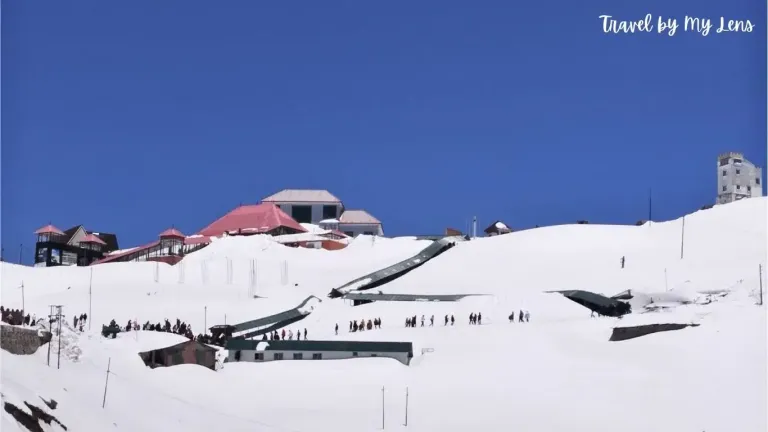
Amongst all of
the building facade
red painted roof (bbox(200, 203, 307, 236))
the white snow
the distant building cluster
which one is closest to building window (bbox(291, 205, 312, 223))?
the distant building cluster

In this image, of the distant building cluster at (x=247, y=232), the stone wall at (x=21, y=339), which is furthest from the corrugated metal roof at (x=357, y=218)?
the stone wall at (x=21, y=339)

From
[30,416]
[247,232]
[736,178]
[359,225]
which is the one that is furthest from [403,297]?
[736,178]

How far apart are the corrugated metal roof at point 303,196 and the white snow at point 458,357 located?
4071 centimetres

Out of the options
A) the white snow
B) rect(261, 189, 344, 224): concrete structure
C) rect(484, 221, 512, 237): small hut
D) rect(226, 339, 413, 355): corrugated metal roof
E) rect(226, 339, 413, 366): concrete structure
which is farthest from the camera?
rect(261, 189, 344, 224): concrete structure

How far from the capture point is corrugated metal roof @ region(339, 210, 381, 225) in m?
95.5

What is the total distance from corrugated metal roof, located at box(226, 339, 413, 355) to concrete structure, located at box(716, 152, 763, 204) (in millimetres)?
67789

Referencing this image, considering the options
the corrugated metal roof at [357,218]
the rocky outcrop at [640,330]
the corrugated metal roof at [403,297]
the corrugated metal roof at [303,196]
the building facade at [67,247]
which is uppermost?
the corrugated metal roof at [303,196]

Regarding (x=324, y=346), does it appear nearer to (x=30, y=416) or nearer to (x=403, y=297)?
(x=403, y=297)

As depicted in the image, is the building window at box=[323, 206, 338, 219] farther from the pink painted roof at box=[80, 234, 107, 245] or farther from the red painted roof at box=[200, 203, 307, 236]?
the pink painted roof at box=[80, 234, 107, 245]

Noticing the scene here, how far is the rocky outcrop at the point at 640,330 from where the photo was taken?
121 ft

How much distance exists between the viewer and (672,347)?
34.8 m

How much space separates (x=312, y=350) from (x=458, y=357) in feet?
18.3

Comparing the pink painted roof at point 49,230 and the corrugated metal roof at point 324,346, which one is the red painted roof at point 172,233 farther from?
the corrugated metal roof at point 324,346

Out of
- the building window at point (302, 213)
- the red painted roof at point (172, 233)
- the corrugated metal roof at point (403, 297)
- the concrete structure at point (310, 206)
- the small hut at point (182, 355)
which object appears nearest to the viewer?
the small hut at point (182, 355)
